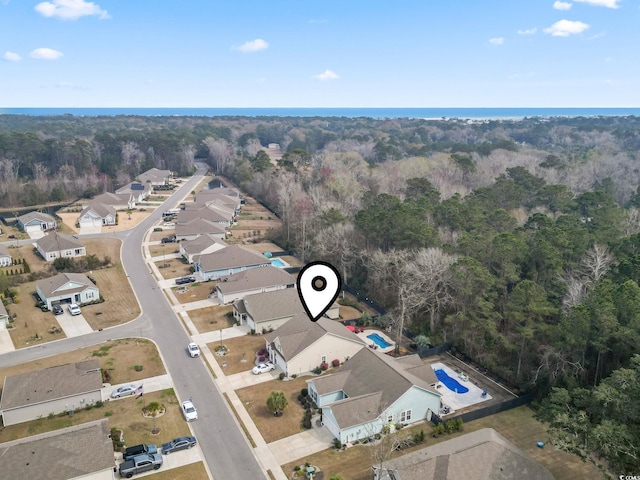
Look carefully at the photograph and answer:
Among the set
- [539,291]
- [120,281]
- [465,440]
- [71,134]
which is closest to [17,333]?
[120,281]

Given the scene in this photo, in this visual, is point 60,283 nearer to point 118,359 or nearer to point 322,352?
point 118,359

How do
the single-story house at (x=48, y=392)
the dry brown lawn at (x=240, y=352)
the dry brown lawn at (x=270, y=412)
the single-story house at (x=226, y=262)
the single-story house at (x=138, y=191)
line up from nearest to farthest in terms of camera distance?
1. the dry brown lawn at (x=270, y=412)
2. the single-story house at (x=48, y=392)
3. the dry brown lawn at (x=240, y=352)
4. the single-story house at (x=226, y=262)
5. the single-story house at (x=138, y=191)

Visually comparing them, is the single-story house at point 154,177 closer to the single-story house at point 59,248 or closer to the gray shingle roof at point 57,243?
the gray shingle roof at point 57,243

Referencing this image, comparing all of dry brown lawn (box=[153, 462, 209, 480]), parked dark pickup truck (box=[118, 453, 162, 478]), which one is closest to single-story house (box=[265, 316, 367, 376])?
dry brown lawn (box=[153, 462, 209, 480])

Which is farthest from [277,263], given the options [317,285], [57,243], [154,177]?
[154,177]

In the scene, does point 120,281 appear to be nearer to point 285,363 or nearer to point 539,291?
point 285,363

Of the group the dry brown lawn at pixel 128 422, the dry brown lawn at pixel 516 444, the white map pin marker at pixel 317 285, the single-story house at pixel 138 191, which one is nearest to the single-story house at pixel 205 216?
the single-story house at pixel 138 191
